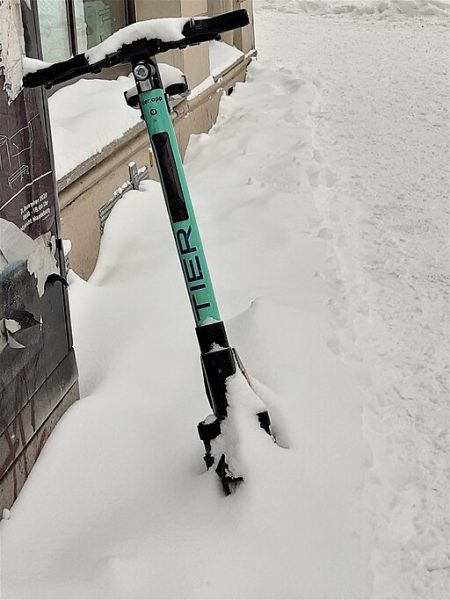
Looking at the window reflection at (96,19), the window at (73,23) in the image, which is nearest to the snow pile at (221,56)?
the window reflection at (96,19)

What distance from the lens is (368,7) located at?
41.4 ft

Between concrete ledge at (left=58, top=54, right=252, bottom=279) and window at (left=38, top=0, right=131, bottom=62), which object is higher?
window at (left=38, top=0, right=131, bottom=62)

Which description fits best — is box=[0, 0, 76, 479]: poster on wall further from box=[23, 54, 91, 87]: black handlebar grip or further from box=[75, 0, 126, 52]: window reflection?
box=[75, 0, 126, 52]: window reflection

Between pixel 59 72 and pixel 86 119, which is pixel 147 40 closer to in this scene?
pixel 59 72

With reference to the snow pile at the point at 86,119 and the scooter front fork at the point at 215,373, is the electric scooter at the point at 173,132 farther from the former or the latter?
the snow pile at the point at 86,119

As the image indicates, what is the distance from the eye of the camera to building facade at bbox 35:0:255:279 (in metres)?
3.20

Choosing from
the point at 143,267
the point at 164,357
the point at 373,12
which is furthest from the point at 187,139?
the point at 373,12

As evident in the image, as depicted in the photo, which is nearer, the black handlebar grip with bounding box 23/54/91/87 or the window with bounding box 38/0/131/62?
the black handlebar grip with bounding box 23/54/91/87

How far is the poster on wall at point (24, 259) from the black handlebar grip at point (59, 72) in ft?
0.14

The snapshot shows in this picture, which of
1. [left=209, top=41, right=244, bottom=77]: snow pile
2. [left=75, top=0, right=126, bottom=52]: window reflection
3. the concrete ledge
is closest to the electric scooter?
the concrete ledge

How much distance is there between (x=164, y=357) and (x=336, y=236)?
1.50 metres

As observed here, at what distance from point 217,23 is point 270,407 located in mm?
1037

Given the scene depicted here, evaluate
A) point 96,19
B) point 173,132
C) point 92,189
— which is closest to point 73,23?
point 96,19

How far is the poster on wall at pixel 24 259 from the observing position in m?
1.85
